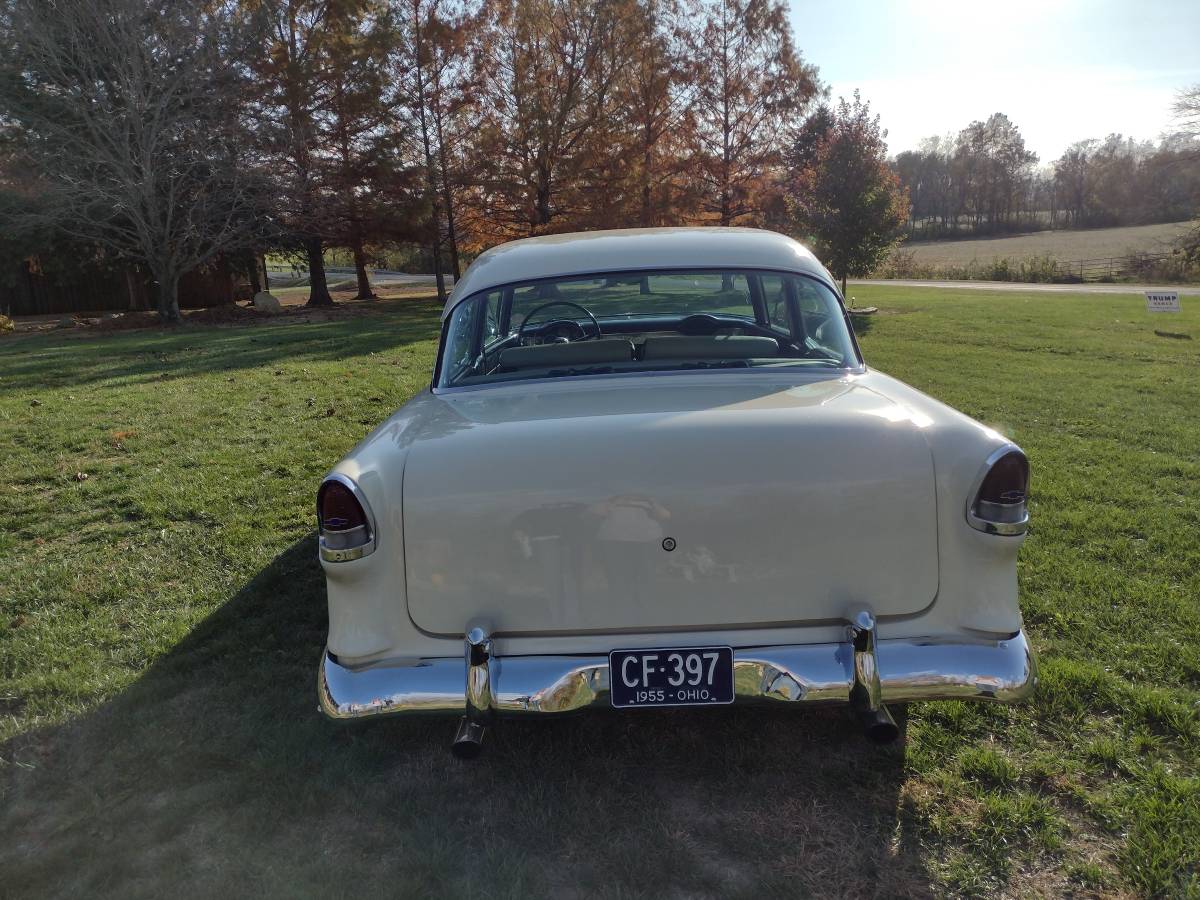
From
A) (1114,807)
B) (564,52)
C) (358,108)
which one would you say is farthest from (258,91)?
(1114,807)

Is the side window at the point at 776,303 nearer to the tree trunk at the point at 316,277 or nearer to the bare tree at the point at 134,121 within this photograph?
the bare tree at the point at 134,121

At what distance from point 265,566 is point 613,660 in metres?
2.84

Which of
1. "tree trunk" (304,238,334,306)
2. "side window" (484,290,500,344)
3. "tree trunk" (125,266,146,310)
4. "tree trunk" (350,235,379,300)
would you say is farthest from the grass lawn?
"tree trunk" (125,266,146,310)

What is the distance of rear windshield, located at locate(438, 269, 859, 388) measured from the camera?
11.0ft

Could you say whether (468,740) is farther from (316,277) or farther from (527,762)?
(316,277)

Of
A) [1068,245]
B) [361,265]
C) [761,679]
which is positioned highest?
[361,265]

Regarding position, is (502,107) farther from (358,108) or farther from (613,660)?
(613,660)

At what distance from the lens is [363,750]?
2.85 meters

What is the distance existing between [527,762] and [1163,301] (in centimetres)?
1635

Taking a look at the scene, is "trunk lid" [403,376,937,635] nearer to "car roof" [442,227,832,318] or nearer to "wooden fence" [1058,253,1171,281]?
"car roof" [442,227,832,318]

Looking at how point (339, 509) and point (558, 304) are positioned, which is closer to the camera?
point (339, 509)

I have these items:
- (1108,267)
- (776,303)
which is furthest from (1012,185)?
(776,303)

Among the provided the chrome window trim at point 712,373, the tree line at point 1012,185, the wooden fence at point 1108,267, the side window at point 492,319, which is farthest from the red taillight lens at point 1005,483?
the tree line at point 1012,185

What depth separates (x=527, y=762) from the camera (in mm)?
2760
